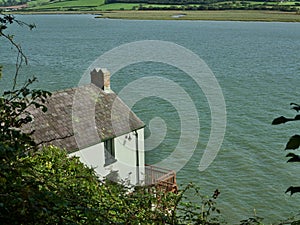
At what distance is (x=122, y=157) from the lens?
16.5 m

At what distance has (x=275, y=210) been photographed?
1936 centimetres

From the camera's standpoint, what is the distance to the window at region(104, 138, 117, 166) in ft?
52.4

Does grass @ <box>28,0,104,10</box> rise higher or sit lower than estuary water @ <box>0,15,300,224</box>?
higher

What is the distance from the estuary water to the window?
3.89m

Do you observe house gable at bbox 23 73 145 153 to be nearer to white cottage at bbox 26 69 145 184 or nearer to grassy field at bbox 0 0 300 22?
white cottage at bbox 26 69 145 184

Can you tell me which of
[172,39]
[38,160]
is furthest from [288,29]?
[38,160]

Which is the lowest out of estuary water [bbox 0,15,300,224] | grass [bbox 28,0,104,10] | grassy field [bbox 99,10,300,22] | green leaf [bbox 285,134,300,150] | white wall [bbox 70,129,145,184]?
estuary water [bbox 0,15,300,224]

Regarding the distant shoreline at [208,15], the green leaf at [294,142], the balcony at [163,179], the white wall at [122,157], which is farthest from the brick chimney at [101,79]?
the distant shoreline at [208,15]

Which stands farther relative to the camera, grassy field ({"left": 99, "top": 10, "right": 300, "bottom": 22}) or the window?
grassy field ({"left": 99, "top": 10, "right": 300, "bottom": 22})

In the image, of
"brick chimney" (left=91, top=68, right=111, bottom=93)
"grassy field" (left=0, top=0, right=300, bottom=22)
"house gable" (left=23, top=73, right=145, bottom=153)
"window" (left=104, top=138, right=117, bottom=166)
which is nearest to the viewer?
"house gable" (left=23, top=73, right=145, bottom=153)

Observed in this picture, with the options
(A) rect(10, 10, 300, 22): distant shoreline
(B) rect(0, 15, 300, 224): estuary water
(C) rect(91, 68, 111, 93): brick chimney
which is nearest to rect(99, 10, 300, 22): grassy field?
(A) rect(10, 10, 300, 22): distant shoreline

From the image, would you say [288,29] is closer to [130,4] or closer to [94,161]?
[130,4]

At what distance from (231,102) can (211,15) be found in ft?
256

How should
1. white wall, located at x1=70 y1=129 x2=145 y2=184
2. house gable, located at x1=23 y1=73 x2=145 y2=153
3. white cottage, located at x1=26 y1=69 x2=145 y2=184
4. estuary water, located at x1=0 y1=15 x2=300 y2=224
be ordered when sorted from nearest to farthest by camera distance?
house gable, located at x1=23 y1=73 x2=145 y2=153 → white cottage, located at x1=26 y1=69 x2=145 y2=184 → white wall, located at x1=70 y1=129 x2=145 y2=184 → estuary water, located at x1=0 y1=15 x2=300 y2=224
